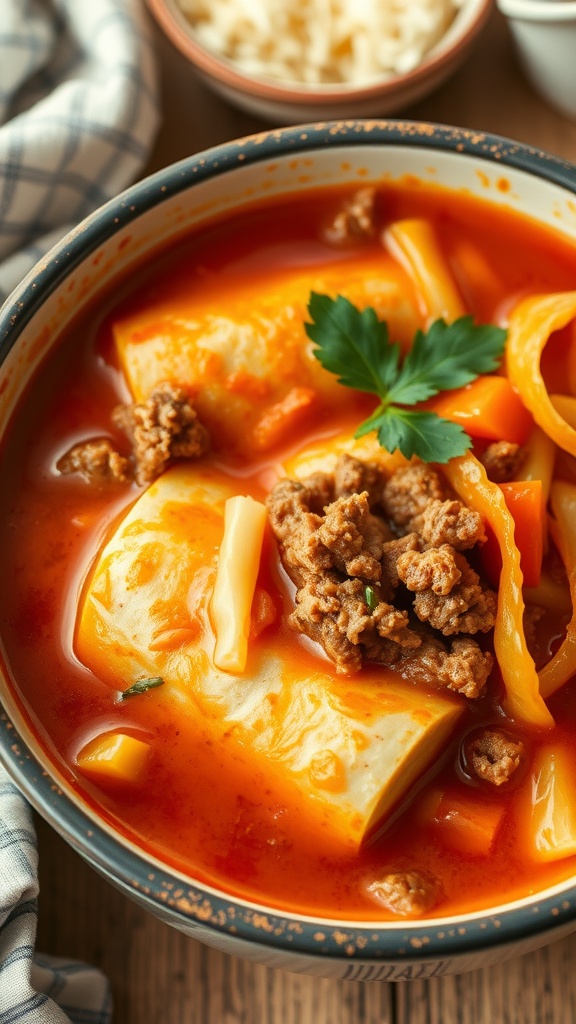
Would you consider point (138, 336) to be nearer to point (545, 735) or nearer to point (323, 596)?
point (323, 596)

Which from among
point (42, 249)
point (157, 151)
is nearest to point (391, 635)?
point (42, 249)

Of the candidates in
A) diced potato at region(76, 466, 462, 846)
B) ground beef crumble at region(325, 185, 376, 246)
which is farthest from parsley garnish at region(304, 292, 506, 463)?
diced potato at region(76, 466, 462, 846)

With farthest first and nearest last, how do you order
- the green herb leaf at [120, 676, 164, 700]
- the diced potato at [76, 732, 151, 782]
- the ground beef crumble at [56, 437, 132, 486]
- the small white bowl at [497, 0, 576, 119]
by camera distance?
the small white bowl at [497, 0, 576, 119] < the ground beef crumble at [56, 437, 132, 486] < the green herb leaf at [120, 676, 164, 700] < the diced potato at [76, 732, 151, 782]

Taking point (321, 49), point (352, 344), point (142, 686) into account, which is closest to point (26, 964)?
point (142, 686)

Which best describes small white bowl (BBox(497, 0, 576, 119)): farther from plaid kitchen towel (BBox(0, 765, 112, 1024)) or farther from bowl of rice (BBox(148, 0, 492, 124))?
plaid kitchen towel (BBox(0, 765, 112, 1024))

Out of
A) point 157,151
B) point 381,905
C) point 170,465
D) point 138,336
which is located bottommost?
point 381,905

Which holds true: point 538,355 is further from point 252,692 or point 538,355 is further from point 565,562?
point 252,692

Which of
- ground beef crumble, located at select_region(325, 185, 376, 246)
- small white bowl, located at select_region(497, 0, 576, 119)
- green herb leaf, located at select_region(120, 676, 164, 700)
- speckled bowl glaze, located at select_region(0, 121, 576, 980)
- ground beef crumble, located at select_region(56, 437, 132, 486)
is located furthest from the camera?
small white bowl, located at select_region(497, 0, 576, 119)
